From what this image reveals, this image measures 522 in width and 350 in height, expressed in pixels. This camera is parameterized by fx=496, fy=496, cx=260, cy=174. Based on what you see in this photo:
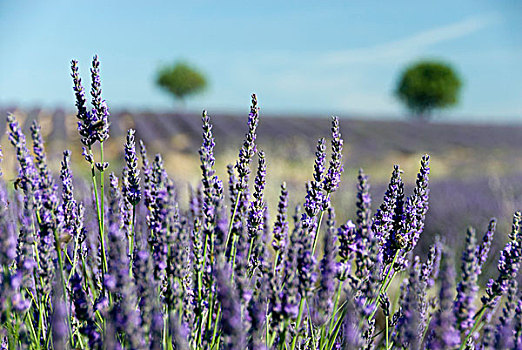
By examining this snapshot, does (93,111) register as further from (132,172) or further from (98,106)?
(132,172)

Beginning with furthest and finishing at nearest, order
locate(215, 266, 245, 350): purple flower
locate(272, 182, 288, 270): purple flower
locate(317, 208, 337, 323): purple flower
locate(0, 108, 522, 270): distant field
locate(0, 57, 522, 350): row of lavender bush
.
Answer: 1. locate(0, 108, 522, 270): distant field
2. locate(272, 182, 288, 270): purple flower
3. locate(317, 208, 337, 323): purple flower
4. locate(0, 57, 522, 350): row of lavender bush
5. locate(215, 266, 245, 350): purple flower

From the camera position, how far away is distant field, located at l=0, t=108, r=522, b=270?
9117mm

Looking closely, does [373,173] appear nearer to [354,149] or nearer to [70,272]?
[354,149]

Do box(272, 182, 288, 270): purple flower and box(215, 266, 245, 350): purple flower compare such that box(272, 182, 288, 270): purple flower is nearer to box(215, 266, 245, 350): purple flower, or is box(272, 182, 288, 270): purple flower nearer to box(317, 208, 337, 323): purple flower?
box(317, 208, 337, 323): purple flower

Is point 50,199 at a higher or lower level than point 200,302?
higher

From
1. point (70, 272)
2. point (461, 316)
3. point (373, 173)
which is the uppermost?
point (461, 316)

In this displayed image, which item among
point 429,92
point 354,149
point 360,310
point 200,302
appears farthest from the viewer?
point 429,92

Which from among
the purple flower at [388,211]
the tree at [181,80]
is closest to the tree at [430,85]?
the tree at [181,80]

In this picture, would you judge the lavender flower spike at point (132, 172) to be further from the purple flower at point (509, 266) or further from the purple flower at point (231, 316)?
the purple flower at point (509, 266)

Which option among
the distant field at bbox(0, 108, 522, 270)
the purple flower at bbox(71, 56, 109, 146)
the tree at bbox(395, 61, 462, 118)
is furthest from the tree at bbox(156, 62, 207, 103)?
the purple flower at bbox(71, 56, 109, 146)

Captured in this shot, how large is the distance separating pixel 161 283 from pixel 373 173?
14574 mm

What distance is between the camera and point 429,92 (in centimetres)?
4144

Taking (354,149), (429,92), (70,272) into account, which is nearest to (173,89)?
(429,92)

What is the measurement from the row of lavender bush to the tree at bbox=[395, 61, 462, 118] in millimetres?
42099
